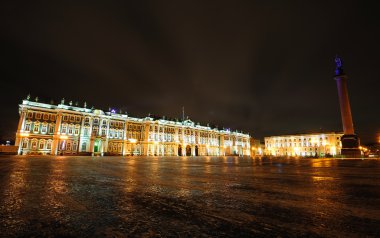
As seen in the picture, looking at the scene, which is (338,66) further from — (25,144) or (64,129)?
(25,144)

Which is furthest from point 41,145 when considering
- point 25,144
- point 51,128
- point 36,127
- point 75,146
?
point 75,146

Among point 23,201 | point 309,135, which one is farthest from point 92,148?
point 309,135

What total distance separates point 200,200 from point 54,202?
219cm

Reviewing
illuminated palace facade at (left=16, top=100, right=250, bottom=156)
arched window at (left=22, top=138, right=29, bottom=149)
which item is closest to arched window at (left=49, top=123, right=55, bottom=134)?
illuminated palace facade at (left=16, top=100, right=250, bottom=156)

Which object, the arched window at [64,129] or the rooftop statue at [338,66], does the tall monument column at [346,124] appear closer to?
the rooftop statue at [338,66]

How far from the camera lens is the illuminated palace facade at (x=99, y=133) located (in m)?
49.5

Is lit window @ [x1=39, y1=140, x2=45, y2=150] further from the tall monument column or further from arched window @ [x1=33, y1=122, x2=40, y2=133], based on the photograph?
the tall monument column

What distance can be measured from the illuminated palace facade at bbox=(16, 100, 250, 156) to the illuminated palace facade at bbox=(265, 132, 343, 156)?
3754 cm

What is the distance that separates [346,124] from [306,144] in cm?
6829

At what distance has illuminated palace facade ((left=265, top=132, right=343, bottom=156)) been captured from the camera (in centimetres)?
8994

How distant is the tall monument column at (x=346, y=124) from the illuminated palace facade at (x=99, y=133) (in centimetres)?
5213

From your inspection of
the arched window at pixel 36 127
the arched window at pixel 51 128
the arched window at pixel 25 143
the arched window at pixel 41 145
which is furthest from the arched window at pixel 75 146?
the arched window at pixel 25 143

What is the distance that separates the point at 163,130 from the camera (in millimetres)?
74625

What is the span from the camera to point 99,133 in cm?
5991
